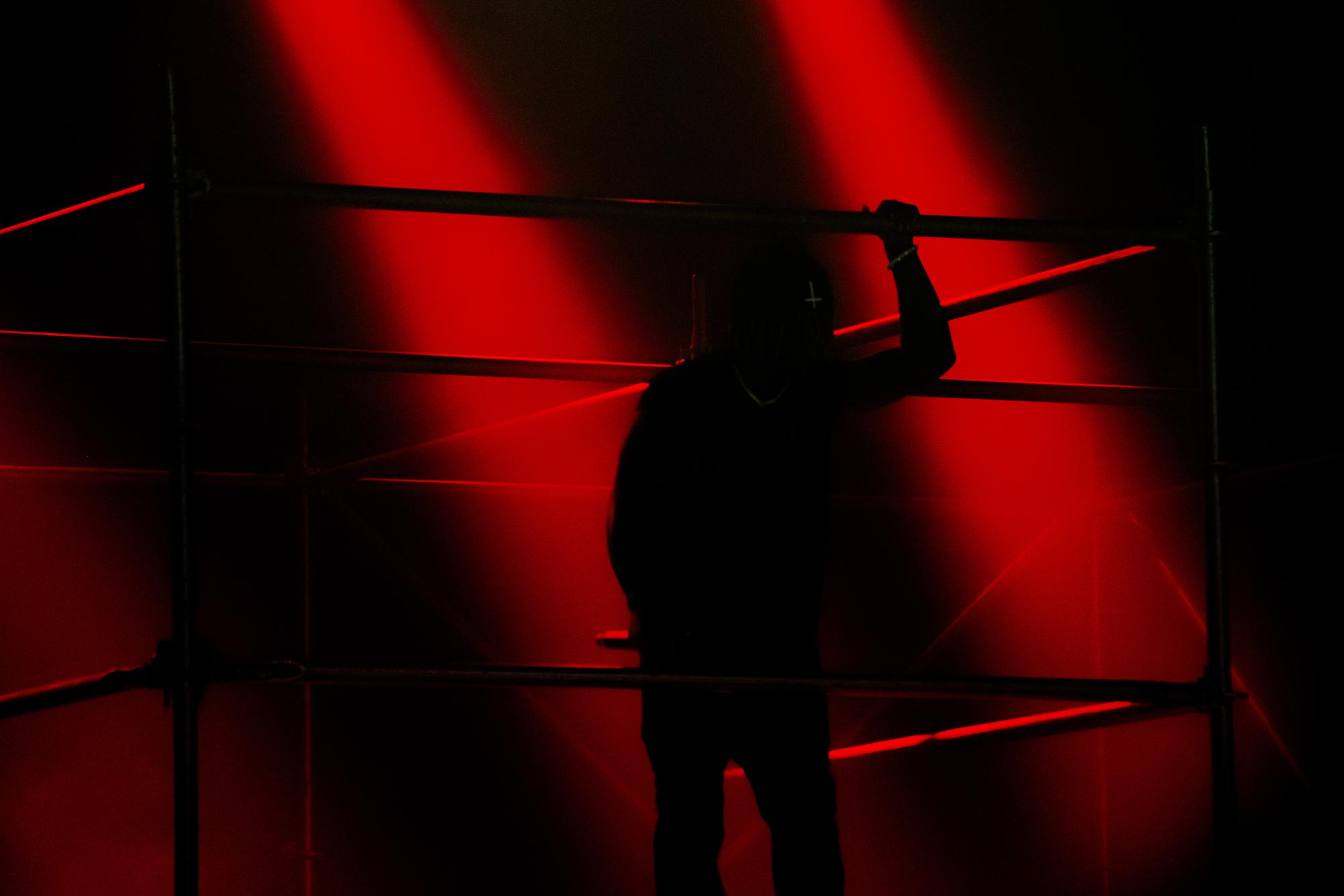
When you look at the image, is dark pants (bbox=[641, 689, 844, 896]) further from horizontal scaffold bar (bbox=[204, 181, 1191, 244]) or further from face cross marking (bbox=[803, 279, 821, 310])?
horizontal scaffold bar (bbox=[204, 181, 1191, 244])

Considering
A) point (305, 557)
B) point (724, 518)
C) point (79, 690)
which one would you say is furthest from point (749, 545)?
point (305, 557)

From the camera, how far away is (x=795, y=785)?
1.50m

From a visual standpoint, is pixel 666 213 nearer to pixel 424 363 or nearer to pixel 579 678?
pixel 579 678

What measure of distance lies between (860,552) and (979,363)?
0.75 m

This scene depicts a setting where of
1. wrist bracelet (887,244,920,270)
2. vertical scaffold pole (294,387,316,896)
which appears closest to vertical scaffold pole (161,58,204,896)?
wrist bracelet (887,244,920,270)

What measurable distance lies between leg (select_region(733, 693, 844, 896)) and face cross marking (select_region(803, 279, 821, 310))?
0.54 metres

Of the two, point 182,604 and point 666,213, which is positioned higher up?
point 666,213

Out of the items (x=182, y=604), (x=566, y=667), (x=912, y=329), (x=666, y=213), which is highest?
(x=666, y=213)

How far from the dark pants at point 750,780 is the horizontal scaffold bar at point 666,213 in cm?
64

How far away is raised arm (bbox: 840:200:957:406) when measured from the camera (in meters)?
1.54

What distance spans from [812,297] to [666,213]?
0.78 ft

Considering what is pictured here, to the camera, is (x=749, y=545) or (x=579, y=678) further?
(x=749, y=545)

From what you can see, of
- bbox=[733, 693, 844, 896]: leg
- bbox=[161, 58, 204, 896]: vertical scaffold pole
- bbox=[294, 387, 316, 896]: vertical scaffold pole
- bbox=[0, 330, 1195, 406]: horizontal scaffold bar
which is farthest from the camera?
bbox=[294, 387, 316, 896]: vertical scaffold pole

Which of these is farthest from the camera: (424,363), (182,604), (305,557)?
(305,557)
